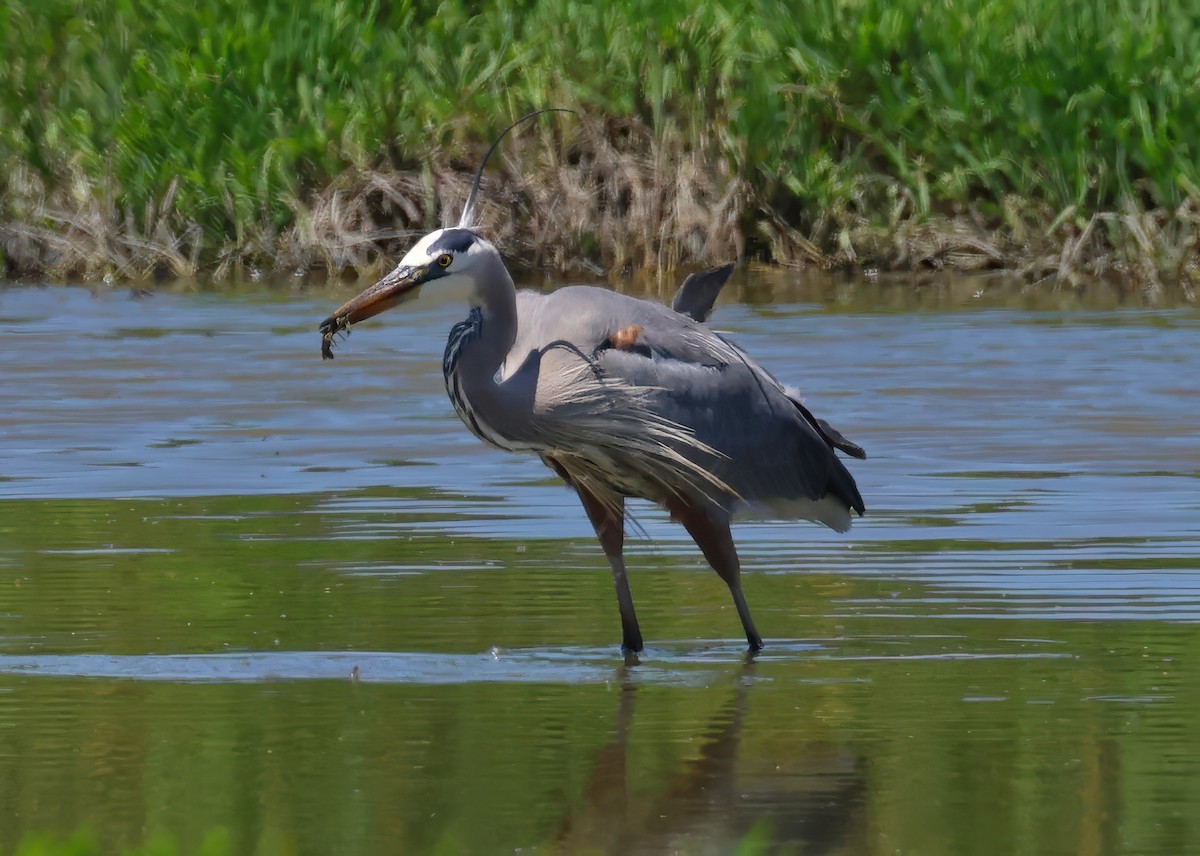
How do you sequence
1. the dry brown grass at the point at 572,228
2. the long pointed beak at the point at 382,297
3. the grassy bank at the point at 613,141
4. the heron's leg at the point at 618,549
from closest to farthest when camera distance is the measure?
1. the long pointed beak at the point at 382,297
2. the heron's leg at the point at 618,549
3. the grassy bank at the point at 613,141
4. the dry brown grass at the point at 572,228

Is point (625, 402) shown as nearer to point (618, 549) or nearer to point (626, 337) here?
point (626, 337)

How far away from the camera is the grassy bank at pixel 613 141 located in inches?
637

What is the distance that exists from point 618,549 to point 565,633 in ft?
0.84

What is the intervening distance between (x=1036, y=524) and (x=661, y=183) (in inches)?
320

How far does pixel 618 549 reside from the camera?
706cm

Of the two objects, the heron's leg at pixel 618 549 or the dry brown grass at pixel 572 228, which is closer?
the heron's leg at pixel 618 549

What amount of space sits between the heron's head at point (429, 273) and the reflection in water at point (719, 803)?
1.25 meters

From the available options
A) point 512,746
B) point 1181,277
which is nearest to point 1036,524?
point 512,746

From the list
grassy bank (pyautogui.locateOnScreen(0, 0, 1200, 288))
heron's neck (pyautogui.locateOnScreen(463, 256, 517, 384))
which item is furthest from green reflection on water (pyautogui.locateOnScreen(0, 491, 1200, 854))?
grassy bank (pyautogui.locateOnScreen(0, 0, 1200, 288))

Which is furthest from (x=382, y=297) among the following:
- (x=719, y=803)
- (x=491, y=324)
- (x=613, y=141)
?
(x=613, y=141)

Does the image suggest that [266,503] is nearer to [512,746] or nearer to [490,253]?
[490,253]

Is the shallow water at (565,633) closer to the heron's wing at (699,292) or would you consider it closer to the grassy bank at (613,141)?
the heron's wing at (699,292)

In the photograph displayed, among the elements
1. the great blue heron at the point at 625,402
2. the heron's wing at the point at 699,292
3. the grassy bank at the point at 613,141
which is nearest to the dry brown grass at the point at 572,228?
the grassy bank at the point at 613,141

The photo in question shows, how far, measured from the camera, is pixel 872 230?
16.7 m
